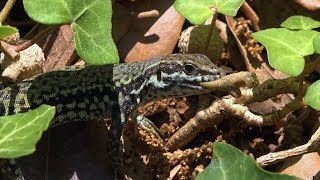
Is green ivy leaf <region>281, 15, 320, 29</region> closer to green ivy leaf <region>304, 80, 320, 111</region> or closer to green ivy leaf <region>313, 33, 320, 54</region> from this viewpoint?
green ivy leaf <region>313, 33, 320, 54</region>

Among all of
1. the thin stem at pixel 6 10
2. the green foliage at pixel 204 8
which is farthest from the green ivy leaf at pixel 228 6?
the thin stem at pixel 6 10

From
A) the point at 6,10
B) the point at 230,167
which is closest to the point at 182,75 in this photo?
the point at 230,167

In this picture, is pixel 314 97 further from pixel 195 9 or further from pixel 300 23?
pixel 195 9

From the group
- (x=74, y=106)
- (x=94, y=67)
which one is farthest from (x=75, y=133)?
(x=94, y=67)

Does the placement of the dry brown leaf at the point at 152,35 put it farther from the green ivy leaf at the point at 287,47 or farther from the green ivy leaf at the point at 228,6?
the green ivy leaf at the point at 287,47

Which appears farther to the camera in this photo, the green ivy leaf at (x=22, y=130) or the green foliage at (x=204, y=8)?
the green foliage at (x=204, y=8)

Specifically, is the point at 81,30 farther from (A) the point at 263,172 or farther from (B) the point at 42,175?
(A) the point at 263,172
